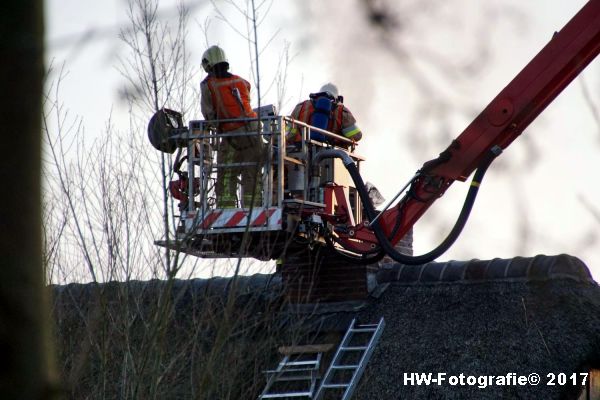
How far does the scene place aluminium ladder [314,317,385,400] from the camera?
34.8 feet

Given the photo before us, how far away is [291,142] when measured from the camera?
34.6 ft

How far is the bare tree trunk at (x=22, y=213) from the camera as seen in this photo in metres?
2.09

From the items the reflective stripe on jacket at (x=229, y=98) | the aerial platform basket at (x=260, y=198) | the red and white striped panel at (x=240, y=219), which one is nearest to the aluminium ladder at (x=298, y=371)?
the aerial platform basket at (x=260, y=198)

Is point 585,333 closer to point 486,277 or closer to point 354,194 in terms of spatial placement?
point 486,277

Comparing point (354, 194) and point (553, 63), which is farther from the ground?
point (553, 63)

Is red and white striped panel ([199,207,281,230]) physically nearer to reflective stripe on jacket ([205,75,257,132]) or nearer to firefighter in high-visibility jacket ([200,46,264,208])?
firefighter in high-visibility jacket ([200,46,264,208])

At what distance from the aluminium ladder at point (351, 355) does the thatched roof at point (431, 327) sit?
0.32 feet

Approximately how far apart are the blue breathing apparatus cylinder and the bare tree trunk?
858cm

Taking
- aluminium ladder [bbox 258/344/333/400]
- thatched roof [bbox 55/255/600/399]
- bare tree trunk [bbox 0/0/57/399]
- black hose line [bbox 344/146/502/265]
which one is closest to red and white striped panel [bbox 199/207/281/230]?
thatched roof [bbox 55/255/600/399]

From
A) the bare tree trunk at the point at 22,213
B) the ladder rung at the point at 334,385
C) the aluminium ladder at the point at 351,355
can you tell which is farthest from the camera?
the aluminium ladder at the point at 351,355

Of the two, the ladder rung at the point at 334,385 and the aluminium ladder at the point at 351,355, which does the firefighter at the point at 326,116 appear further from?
the ladder rung at the point at 334,385

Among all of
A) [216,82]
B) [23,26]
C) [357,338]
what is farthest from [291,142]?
[23,26]

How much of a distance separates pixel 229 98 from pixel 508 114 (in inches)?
101

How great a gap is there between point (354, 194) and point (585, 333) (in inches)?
104
